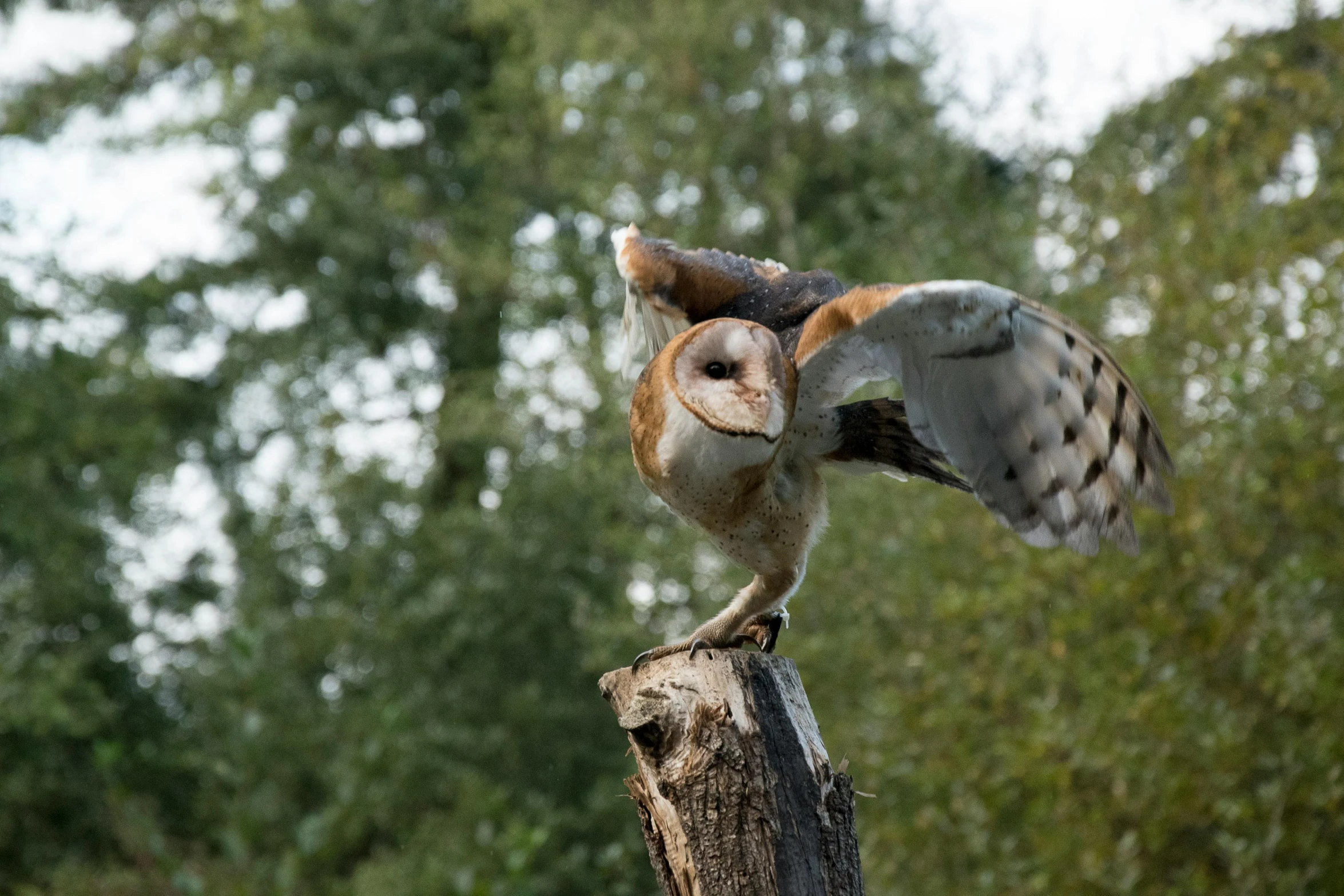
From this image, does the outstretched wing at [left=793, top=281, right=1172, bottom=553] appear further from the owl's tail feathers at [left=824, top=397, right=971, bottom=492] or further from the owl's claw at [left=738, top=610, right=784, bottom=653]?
the owl's claw at [left=738, top=610, right=784, bottom=653]

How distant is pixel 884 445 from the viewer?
2.67 metres

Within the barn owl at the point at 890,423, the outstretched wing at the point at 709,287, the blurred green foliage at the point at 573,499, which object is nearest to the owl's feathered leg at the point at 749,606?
the barn owl at the point at 890,423

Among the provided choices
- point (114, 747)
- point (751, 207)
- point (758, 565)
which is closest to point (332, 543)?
point (751, 207)

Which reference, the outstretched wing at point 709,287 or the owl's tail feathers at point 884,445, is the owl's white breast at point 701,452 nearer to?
the owl's tail feathers at point 884,445

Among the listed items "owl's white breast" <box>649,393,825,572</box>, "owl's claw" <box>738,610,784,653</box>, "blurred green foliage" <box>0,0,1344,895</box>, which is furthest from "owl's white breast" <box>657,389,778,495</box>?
"blurred green foliage" <box>0,0,1344,895</box>

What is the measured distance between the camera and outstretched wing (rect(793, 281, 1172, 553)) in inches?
85.7

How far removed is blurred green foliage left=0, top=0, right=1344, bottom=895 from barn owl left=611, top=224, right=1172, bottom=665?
1568 millimetres

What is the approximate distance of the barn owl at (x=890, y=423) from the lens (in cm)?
221

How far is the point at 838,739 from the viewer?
507cm

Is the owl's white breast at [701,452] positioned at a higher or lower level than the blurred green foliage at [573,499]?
higher

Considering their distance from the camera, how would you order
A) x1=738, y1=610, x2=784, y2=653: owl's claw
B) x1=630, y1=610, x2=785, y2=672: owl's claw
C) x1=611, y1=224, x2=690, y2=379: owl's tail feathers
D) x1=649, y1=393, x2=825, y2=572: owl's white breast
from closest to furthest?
x1=649, y1=393, x2=825, y2=572: owl's white breast → x1=630, y1=610, x2=785, y2=672: owl's claw → x1=738, y1=610, x2=784, y2=653: owl's claw → x1=611, y1=224, x2=690, y2=379: owl's tail feathers

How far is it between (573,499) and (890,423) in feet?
19.0

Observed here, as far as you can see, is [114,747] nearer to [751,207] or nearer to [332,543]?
[332,543]

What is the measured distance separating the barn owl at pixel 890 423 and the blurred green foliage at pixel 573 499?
1568 millimetres
